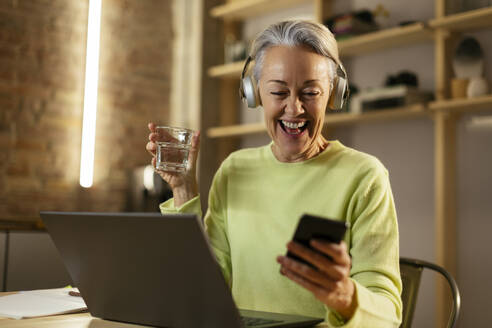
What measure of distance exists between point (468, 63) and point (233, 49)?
1654mm

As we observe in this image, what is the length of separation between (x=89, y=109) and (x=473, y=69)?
241 cm

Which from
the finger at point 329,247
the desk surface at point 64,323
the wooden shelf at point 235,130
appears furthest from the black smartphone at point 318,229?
the wooden shelf at point 235,130

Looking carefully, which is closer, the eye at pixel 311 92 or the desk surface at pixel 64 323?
the desk surface at pixel 64 323

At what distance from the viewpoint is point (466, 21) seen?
2.86m

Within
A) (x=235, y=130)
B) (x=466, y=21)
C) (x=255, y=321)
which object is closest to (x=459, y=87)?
(x=466, y=21)

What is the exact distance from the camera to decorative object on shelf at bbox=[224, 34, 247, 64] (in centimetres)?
394

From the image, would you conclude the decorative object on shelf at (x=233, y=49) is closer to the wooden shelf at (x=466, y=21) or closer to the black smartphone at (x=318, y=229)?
the wooden shelf at (x=466, y=21)

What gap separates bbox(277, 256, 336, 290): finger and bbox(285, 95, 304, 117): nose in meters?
0.56

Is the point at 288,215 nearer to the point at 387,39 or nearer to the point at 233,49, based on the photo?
the point at 387,39

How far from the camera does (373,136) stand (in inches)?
135

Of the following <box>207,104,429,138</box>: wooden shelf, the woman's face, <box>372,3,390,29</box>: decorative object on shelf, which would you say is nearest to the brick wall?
<box>207,104,429,138</box>: wooden shelf

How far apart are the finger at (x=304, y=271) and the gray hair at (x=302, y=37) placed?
0.63m

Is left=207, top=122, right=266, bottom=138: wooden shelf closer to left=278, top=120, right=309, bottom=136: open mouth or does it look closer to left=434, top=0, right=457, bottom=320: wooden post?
left=434, top=0, right=457, bottom=320: wooden post

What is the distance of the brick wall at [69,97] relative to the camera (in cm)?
363
